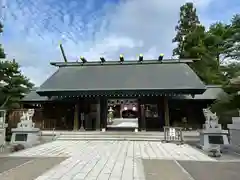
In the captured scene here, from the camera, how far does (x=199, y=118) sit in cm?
1577

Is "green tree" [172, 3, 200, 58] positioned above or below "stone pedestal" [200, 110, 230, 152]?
above

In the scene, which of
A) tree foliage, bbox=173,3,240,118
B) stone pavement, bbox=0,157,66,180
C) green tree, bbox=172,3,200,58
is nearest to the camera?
stone pavement, bbox=0,157,66,180

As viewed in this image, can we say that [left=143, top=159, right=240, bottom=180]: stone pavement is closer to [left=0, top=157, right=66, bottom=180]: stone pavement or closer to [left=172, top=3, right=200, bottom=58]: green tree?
[left=0, top=157, right=66, bottom=180]: stone pavement

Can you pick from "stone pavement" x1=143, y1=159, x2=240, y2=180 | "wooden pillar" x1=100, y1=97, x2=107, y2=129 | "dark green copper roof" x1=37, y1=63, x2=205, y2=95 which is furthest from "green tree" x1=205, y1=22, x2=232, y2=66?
"stone pavement" x1=143, y1=159, x2=240, y2=180

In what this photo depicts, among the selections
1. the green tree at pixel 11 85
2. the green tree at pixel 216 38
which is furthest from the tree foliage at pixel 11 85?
the green tree at pixel 216 38

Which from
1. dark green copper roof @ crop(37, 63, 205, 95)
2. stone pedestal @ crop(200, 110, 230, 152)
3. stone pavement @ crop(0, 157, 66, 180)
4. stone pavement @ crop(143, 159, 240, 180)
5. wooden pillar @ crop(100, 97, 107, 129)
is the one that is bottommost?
stone pavement @ crop(143, 159, 240, 180)

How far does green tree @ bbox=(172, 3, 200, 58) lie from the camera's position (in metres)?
29.2

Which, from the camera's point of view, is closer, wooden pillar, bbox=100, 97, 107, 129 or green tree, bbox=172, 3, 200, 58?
wooden pillar, bbox=100, 97, 107, 129

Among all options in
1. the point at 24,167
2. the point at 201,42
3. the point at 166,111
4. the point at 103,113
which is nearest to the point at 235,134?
the point at 166,111

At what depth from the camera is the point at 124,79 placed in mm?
15523

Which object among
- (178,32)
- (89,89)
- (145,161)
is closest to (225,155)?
(145,161)

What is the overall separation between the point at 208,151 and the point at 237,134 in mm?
1509

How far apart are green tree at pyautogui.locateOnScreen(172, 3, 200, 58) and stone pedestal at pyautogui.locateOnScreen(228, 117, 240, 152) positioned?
21.0 m

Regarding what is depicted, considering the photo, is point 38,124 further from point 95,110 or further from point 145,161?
point 145,161
